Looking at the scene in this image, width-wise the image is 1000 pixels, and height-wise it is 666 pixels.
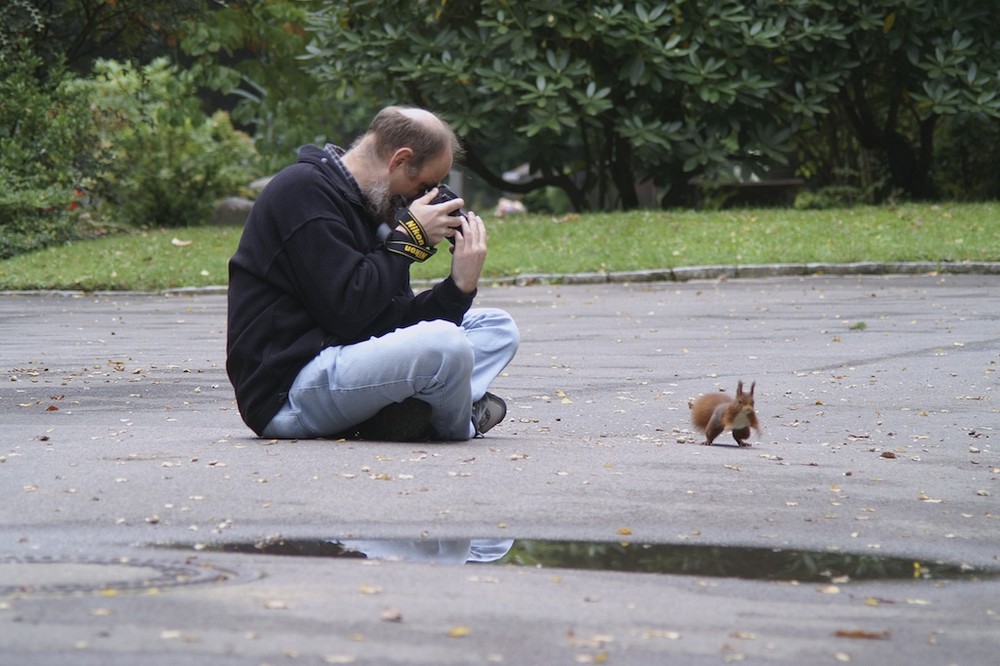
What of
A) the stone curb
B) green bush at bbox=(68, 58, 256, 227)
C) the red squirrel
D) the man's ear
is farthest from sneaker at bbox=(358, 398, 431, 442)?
green bush at bbox=(68, 58, 256, 227)

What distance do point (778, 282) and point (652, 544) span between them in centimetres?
1320

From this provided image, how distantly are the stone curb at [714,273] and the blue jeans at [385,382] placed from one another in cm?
1133

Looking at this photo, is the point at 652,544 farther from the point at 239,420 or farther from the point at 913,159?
the point at 913,159

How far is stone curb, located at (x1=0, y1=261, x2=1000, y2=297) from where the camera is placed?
58.7ft

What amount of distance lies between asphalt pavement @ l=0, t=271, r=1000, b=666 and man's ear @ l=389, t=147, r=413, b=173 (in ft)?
4.00

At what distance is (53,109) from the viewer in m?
22.8

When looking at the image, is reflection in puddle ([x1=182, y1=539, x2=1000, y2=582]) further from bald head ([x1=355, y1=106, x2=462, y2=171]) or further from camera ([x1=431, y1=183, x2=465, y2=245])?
bald head ([x1=355, y1=106, x2=462, y2=171])

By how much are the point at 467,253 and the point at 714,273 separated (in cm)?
1245

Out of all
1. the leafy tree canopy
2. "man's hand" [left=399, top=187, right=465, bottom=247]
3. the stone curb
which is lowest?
the stone curb

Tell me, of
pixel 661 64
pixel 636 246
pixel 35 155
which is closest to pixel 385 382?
pixel 636 246

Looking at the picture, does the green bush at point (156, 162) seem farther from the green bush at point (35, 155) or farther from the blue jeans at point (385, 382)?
the blue jeans at point (385, 382)

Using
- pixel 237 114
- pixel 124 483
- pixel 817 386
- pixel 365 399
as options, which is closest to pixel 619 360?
pixel 817 386

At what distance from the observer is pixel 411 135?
20.1ft

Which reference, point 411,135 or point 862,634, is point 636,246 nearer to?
point 411,135
